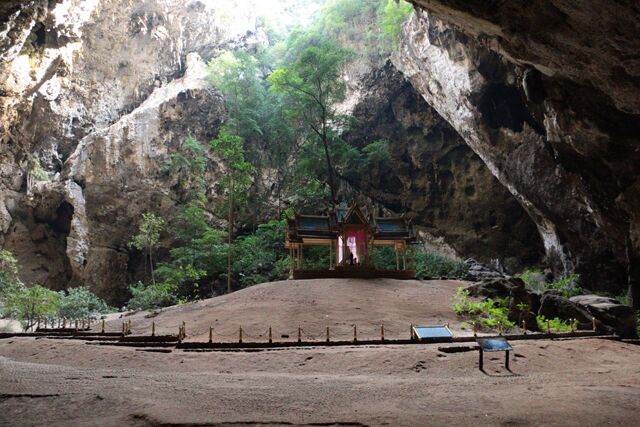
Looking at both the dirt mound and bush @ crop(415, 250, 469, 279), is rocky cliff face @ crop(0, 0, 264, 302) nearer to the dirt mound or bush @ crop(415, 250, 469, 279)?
the dirt mound

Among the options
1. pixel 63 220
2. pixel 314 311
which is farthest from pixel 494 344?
pixel 63 220

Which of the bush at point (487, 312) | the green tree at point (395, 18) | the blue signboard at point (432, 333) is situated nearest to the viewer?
the blue signboard at point (432, 333)

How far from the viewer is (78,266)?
83.3ft

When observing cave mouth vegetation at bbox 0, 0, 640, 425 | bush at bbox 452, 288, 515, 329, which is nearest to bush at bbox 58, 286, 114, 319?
cave mouth vegetation at bbox 0, 0, 640, 425

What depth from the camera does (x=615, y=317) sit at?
37.5 ft

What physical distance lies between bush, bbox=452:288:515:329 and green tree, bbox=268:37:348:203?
46.0 feet

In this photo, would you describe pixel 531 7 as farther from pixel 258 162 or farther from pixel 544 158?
pixel 258 162

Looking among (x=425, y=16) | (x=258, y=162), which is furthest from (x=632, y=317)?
(x=258, y=162)

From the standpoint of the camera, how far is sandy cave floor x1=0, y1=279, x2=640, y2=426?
14.9 feet

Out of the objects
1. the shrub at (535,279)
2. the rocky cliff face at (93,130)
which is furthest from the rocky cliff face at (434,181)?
the rocky cliff face at (93,130)

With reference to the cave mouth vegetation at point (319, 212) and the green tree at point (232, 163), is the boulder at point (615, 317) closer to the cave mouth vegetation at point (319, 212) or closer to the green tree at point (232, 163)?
the cave mouth vegetation at point (319, 212)

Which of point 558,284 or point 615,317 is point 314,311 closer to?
point 615,317

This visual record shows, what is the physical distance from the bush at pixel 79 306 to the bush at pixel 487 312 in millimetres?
14357

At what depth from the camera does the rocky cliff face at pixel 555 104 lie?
9.51 meters
